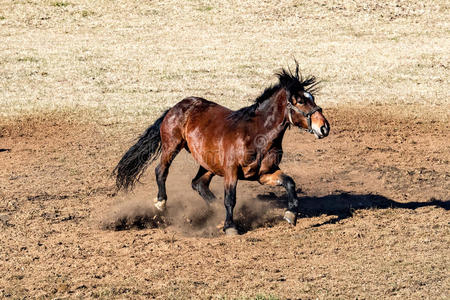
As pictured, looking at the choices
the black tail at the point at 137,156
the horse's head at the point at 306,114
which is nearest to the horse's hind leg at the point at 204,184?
the black tail at the point at 137,156

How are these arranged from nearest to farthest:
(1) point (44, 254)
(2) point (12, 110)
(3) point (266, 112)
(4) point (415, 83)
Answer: (1) point (44, 254) < (3) point (266, 112) < (2) point (12, 110) < (4) point (415, 83)

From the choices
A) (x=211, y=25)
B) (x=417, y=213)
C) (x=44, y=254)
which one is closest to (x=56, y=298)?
(x=44, y=254)

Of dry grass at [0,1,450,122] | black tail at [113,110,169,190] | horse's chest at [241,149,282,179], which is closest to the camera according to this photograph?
horse's chest at [241,149,282,179]

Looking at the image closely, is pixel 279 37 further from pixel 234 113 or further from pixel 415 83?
pixel 234 113

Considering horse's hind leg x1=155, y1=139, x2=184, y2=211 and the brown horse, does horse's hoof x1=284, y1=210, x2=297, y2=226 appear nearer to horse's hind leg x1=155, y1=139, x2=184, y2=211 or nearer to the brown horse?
the brown horse

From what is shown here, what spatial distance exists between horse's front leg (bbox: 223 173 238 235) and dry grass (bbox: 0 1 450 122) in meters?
7.11

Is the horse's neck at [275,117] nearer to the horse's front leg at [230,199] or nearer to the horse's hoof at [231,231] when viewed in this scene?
the horse's front leg at [230,199]

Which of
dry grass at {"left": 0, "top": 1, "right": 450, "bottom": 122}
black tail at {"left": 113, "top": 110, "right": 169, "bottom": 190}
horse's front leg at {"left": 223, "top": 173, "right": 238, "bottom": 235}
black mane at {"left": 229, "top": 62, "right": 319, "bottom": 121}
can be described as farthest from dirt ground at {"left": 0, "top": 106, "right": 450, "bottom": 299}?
dry grass at {"left": 0, "top": 1, "right": 450, "bottom": 122}

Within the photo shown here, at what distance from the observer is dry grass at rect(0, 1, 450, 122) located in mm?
16906

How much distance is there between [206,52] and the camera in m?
22.8

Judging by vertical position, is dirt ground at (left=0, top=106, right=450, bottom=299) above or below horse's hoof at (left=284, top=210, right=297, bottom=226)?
below

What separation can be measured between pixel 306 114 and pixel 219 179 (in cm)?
378

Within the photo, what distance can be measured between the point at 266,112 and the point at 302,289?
2502 millimetres

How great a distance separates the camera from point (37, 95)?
16.9m
